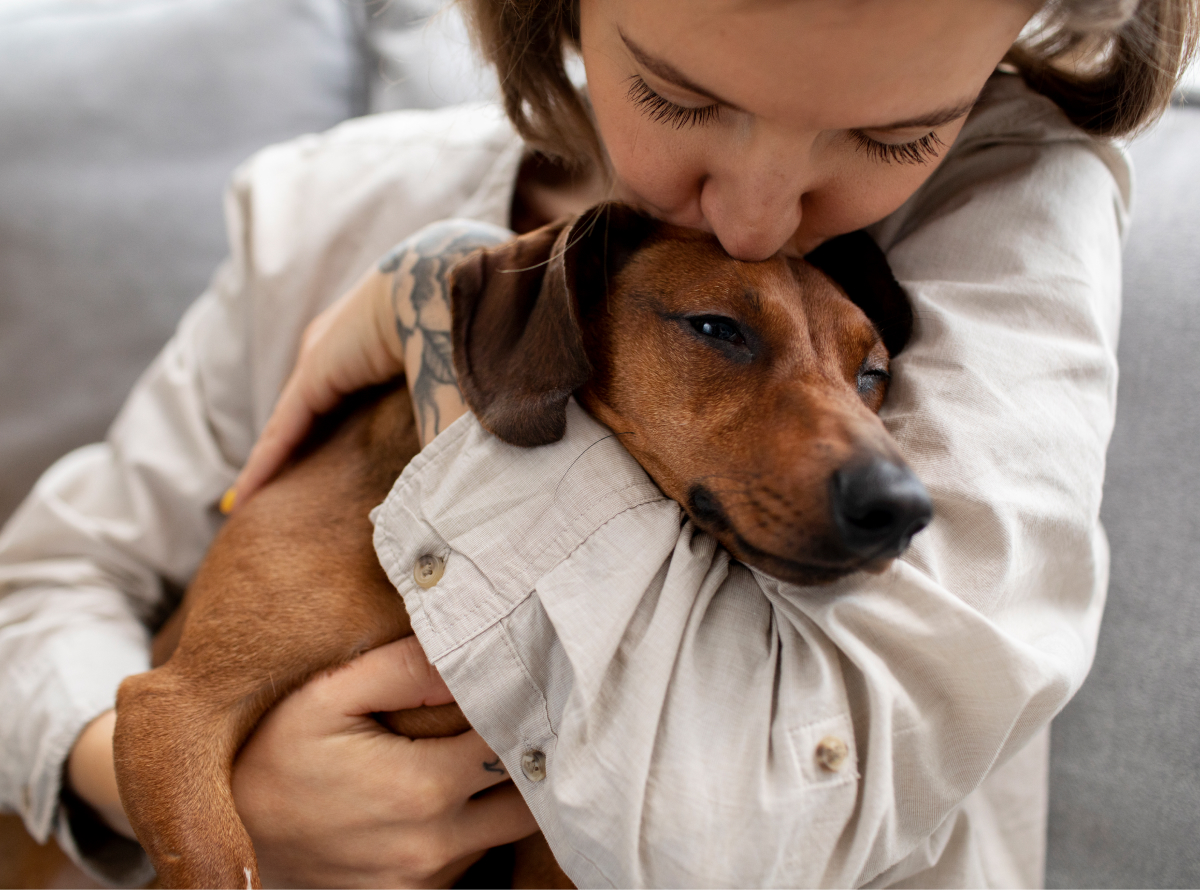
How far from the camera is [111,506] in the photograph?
6.28ft

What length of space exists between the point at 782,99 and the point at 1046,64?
867 millimetres

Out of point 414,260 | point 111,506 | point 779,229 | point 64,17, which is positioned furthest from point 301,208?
point 779,229

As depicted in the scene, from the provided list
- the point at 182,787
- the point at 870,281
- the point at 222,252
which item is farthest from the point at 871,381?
the point at 222,252

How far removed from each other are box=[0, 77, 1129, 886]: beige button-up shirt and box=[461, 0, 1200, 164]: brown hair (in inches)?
2.6

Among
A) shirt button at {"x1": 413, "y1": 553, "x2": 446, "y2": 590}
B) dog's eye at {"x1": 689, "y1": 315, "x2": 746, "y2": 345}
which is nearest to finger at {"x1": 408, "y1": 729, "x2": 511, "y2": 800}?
shirt button at {"x1": 413, "y1": 553, "x2": 446, "y2": 590}

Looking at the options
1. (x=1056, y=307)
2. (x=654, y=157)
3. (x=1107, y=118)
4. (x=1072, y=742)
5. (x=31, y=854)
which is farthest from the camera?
(x=31, y=854)

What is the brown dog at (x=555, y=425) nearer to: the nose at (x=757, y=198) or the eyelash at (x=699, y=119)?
the nose at (x=757, y=198)

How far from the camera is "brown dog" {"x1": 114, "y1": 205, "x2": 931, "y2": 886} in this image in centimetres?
112

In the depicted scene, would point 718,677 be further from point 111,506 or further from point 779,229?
point 111,506

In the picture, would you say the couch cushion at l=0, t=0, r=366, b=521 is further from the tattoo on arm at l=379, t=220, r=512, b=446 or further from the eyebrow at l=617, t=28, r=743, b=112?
the eyebrow at l=617, t=28, r=743, b=112

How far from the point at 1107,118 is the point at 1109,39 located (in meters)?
0.15

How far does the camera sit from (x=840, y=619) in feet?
3.16

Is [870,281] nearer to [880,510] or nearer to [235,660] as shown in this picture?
[880,510]

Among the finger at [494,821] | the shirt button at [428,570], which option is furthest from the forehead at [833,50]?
the finger at [494,821]
